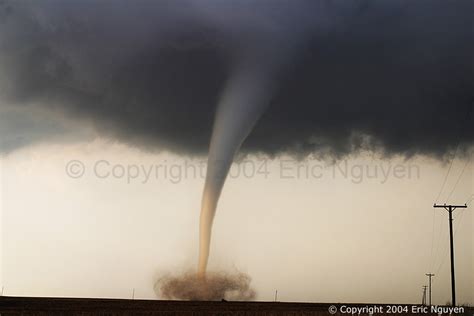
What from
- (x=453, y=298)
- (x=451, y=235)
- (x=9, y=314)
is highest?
(x=451, y=235)

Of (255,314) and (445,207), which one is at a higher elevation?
(445,207)

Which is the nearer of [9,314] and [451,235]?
[9,314]

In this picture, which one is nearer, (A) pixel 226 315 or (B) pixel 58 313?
(B) pixel 58 313

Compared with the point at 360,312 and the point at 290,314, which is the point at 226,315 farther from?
the point at 360,312

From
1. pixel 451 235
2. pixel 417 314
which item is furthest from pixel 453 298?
pixel 417 314

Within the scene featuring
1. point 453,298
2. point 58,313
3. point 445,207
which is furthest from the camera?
point 445,207

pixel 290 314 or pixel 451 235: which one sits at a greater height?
pixel 451 235

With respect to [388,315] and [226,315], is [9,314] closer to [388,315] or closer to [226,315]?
[226,315]

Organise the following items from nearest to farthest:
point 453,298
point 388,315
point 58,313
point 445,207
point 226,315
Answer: point 58,313
point 226,315
point 388,315
point 453,298
point 445,207

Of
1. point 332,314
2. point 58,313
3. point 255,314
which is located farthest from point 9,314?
point 332,314

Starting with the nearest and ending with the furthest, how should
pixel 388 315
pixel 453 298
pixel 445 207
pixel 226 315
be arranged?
pixel 226 315 → pixel 388 315 → pixel 453 298 → pixel 445 207
